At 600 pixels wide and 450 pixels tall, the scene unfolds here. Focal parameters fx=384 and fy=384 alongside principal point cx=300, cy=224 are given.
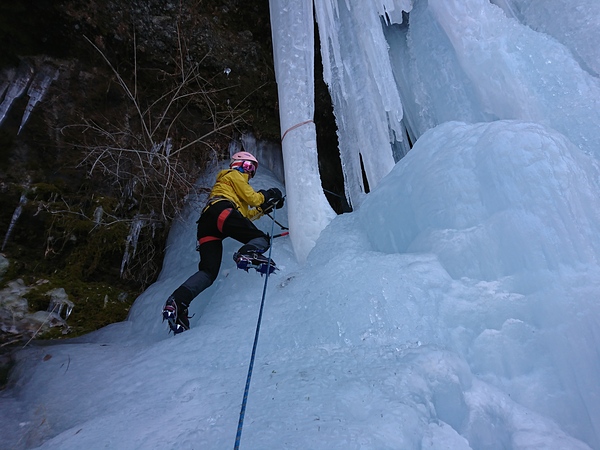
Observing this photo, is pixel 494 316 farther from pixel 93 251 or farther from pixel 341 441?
pixel 93 251

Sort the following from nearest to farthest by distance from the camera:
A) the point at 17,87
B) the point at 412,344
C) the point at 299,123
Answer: the point at 412,344 < the point at 299,123 < the point at 17,87

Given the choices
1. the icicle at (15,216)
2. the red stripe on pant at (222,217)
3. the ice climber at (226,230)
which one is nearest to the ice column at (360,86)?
the ice climber at (226,230)

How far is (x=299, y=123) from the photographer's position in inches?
103

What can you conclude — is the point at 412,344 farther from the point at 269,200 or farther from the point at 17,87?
the point at 17,87

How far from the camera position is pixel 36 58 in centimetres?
341

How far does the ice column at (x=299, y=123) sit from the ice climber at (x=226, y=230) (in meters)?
0.28

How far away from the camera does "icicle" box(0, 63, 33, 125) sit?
327 centimetres

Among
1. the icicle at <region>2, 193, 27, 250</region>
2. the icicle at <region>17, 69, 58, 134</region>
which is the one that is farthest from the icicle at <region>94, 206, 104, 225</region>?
the icicle at <region>17, 69, 58, 134</region>

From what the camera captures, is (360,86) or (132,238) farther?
(132,238)

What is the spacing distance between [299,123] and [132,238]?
1.90 meters

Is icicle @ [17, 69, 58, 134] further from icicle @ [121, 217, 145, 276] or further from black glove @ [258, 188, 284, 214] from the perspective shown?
black glove @ [258, 188, 284, 214]

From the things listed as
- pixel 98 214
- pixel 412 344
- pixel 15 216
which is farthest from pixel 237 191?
pixel 15 216

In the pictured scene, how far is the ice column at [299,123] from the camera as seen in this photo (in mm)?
2486

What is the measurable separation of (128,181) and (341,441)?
3.25m
